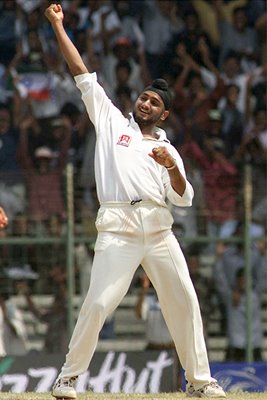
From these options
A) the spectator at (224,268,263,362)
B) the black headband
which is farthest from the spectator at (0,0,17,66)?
the black headband

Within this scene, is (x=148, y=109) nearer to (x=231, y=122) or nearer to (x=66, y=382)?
(x=66, y=382)

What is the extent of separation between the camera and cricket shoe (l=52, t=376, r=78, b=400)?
9.27m

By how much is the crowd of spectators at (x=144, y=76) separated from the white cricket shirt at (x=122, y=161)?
619 cm

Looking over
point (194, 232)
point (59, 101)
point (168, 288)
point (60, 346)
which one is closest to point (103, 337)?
point (60, 346)

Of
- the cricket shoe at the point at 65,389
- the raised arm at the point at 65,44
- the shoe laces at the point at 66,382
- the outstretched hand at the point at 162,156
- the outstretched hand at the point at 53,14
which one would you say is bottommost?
the cricket shoe at the point at 65,389

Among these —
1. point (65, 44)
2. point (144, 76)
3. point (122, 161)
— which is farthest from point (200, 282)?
point (65, 44)

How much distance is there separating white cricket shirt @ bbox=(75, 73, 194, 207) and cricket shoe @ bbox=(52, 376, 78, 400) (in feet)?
4.25

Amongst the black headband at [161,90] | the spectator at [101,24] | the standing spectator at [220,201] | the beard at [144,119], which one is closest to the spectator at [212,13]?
the spectator at [101,24]

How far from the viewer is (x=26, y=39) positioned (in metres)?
17.8

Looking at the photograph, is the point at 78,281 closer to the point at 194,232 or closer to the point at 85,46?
the point at 194,232

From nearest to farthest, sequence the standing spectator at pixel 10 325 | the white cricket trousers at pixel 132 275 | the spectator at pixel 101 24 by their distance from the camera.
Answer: the white cricket trousers at pixel 132 275
the standing spectator at pixel 10 325
the spectator at pixel 101 24

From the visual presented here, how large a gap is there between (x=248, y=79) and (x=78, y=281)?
4058 millimetres

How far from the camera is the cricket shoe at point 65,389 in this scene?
9.27 m

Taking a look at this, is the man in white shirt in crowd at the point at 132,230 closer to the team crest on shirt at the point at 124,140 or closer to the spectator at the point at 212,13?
the team crest on shirt at the point at 124,140
